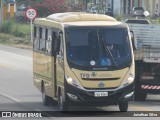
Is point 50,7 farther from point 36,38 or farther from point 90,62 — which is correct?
point 90,62

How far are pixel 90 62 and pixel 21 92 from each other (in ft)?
25.3

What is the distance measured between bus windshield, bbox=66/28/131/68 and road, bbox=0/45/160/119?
181 centimetres

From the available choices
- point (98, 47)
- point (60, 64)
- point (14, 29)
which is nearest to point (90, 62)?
point (98, 47)

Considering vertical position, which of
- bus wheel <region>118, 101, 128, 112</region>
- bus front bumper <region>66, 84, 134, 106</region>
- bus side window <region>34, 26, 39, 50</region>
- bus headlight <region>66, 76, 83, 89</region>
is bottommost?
bus wheel <region>118, 101, 128, 112</region>

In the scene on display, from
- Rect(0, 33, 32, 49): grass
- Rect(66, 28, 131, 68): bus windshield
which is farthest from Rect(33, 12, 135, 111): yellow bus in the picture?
Rect(0, 33, 32, 49): grass

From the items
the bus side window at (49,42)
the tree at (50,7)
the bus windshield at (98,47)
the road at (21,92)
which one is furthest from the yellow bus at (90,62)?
the tree at (50,7)

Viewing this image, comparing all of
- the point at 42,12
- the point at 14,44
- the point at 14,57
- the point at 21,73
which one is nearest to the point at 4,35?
the point at 14,44

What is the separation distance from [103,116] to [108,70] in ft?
3.86

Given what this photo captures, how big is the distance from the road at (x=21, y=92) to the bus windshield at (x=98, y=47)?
1.81 m

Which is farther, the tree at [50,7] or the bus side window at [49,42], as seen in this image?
the tree at [50,7]

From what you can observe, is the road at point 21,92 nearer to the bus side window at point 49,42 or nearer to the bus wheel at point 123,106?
the bus wheel at point 123,106

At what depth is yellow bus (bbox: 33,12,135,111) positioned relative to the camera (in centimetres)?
2050

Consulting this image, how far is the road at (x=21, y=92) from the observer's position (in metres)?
22.8

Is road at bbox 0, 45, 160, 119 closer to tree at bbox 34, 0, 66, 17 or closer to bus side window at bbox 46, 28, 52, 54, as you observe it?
bus side window at bbox 46, 28, 52, 54
